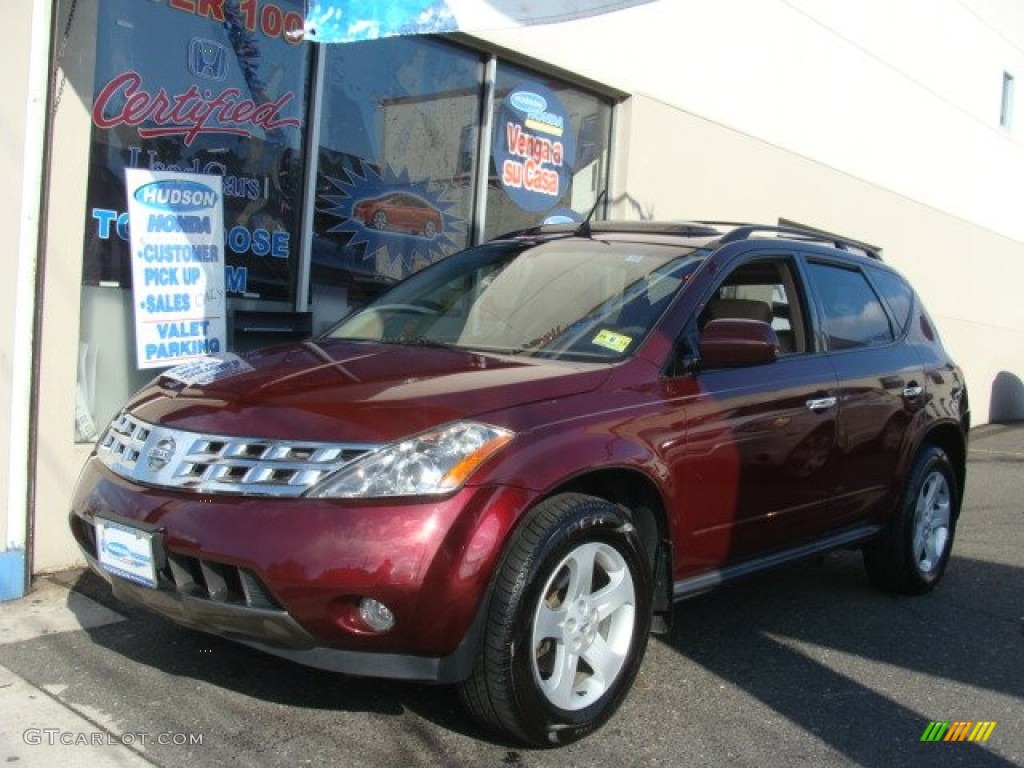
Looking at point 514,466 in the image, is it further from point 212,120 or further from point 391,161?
point 391,161

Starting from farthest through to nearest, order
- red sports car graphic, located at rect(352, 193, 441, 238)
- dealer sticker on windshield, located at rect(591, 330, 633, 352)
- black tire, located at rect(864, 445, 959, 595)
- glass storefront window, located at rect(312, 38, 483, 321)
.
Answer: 1. red sports car graphic, located at rect(352, 193, 441, 238)
2. glass storefront window, located at rect(312, 38, 483, 321)
3. black tire, located at rect(864, 445, 959, 595)
4. dealer sticker on windshield, located at rect(591, 330, 633, 352)

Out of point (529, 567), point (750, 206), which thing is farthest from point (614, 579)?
point (750, 206)

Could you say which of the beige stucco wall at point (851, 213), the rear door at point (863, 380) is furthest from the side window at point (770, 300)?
the beige stucco wall at point (851, 213)

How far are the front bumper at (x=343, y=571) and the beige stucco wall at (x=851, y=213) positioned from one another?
21.2ft

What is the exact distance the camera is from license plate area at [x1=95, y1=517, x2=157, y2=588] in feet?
10.6

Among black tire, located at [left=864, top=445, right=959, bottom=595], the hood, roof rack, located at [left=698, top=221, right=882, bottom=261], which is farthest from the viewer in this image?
black tire, located at [left=864, top=445, right=959, bottom=595]

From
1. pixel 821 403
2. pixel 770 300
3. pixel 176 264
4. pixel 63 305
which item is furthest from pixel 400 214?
pixel 821 403

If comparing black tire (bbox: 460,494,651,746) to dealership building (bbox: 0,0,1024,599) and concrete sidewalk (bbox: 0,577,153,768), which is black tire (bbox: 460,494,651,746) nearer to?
concrete sidewalk (bbox: 0,577,153,768)

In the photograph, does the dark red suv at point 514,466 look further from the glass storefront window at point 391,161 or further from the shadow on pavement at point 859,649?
the glass storefront window at point 391,161

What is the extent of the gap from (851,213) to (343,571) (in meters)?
10.9

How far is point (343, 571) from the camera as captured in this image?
9.80 ft

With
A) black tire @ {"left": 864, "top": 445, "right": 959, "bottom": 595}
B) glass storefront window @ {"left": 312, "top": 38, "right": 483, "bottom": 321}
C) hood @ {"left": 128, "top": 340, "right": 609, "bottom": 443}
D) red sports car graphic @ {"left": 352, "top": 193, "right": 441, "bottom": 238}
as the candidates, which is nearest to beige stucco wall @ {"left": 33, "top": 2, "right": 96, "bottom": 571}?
hood @ {"left": 128, "top": 340, "right": 609, "bottom": 443}

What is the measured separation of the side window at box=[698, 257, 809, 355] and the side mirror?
0.53 metres

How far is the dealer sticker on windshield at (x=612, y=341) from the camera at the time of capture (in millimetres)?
3922
